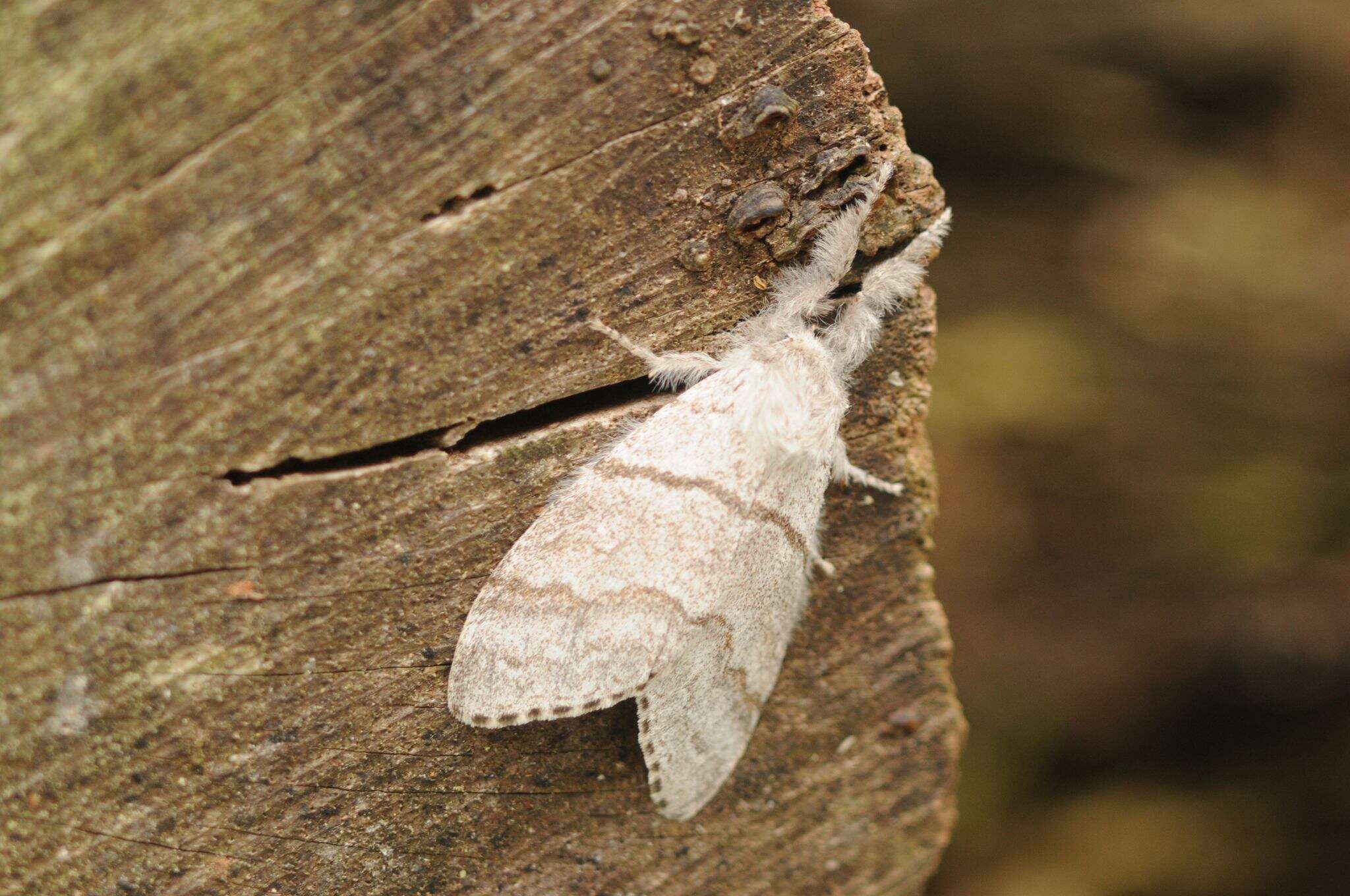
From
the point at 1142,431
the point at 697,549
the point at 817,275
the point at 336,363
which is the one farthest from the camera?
the point at 1142,431

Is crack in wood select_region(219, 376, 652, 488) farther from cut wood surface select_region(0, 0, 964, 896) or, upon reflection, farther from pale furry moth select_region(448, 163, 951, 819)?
pale furry moth select_region(448, 163, 951, 819)

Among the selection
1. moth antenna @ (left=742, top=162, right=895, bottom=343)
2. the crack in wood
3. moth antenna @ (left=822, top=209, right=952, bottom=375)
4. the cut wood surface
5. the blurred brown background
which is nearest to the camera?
the cut wood surface

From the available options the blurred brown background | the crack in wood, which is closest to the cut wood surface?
the crack in wood

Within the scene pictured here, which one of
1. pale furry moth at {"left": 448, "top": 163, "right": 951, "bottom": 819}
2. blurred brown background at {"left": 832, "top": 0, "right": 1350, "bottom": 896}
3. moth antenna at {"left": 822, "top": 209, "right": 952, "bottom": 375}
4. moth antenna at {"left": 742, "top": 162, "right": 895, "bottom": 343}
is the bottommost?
blurred brown background at {"left": 832, "top": 0, "right": 1350, "bottom": 896}

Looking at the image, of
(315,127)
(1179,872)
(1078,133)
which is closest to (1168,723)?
(1179,872)

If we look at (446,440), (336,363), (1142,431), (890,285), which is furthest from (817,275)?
(1142,431)

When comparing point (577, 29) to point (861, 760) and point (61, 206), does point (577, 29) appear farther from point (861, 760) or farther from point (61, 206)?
point (861, 760)

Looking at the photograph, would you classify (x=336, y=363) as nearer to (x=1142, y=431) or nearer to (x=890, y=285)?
(x=890, y=285)
